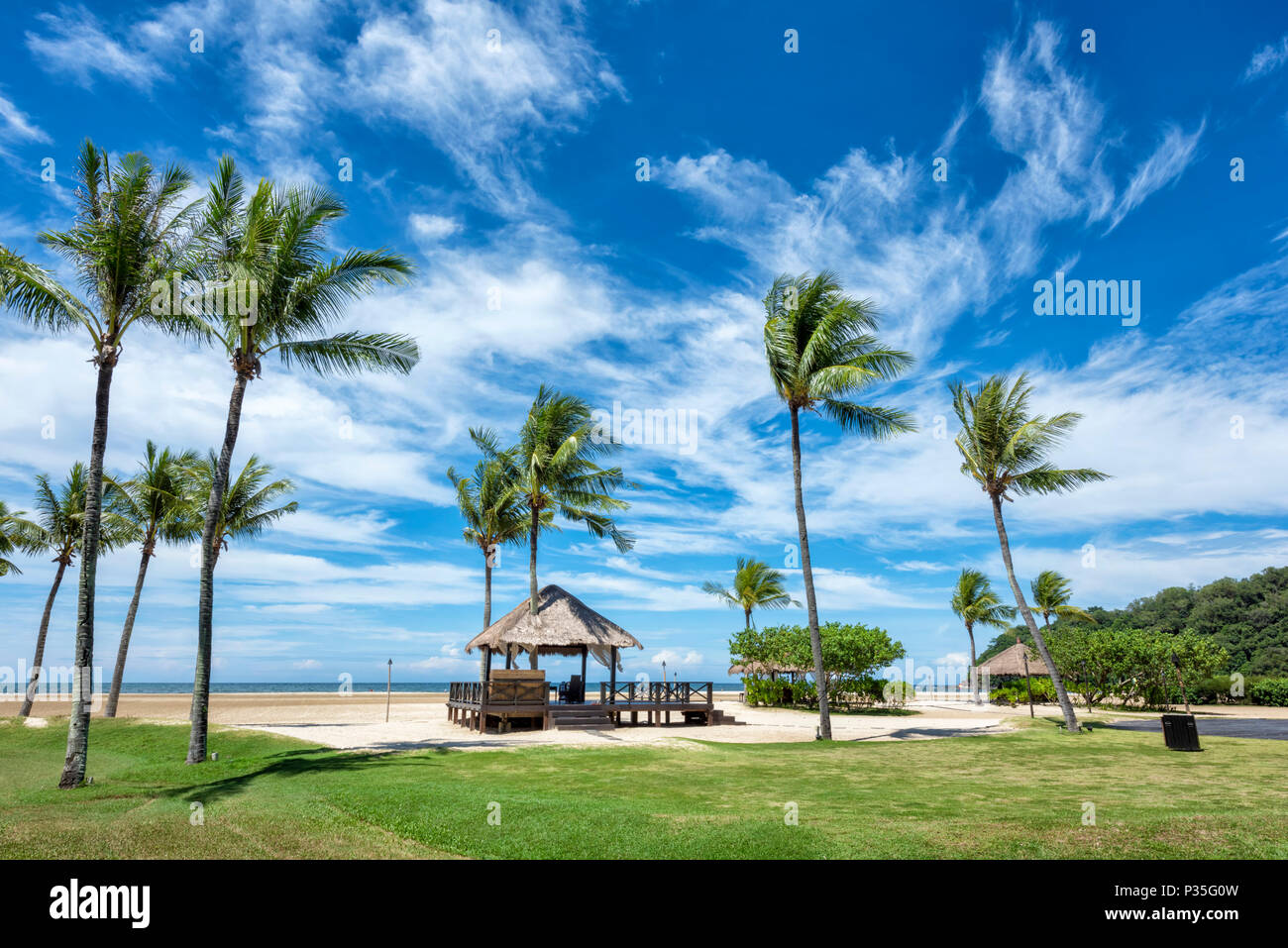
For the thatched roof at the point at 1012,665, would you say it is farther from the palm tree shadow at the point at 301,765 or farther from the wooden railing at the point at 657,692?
the palm tree shadow at the point at 301,765

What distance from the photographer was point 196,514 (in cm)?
2658

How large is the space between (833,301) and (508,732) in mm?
16125

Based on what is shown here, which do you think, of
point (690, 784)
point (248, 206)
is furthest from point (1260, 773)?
point (248, 206)

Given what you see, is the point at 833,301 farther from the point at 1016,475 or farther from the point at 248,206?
the point at 248,206

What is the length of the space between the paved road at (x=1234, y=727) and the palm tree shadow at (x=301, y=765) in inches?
769

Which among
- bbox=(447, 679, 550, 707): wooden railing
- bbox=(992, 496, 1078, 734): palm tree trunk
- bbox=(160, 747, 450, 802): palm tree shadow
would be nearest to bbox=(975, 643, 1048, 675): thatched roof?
bbox=(992, 496, 1078, 734): palm tree trunk

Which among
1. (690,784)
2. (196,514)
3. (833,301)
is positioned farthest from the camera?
(196,514)

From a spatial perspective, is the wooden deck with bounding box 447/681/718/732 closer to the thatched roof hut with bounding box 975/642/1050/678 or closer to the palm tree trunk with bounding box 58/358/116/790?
the palm tree trunk with bounding box 58/358/116/790

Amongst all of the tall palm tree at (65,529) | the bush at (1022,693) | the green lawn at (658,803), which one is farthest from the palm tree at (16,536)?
the bush at (1022,693)

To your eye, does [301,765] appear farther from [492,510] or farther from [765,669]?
→ [765,669]

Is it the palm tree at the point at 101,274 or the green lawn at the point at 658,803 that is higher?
the palm tree at the point at 101,274

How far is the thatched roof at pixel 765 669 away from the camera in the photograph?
115ft

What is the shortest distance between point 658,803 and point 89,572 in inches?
408

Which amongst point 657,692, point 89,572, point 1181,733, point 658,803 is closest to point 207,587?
point 89,572
